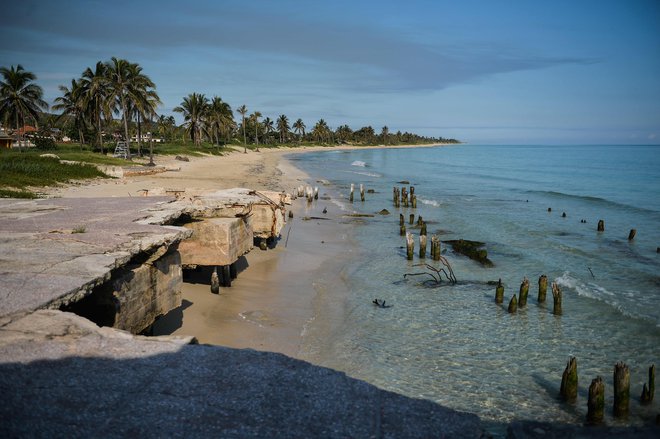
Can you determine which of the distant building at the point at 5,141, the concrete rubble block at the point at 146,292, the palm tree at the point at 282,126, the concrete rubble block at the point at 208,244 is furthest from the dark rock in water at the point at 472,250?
the palm tree at the point at 282,126

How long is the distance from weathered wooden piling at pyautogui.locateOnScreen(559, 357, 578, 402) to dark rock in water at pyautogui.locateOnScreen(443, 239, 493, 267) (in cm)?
910

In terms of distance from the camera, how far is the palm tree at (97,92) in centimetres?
4816

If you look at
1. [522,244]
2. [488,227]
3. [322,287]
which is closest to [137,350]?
[322,287]

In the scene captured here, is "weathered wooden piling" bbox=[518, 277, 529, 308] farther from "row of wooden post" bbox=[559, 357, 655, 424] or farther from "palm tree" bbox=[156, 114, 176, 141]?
"palm tree" bbox=[156, 114, 176, 141]

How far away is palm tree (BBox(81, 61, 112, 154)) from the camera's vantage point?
48.2 metres

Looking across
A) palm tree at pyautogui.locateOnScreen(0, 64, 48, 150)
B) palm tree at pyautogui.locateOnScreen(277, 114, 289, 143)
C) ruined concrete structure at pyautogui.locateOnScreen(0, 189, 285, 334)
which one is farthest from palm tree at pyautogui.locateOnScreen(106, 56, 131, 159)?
palm tree at pyautogui.locateOnScreen(277, 114, 289, 143)

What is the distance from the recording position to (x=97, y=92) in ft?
162

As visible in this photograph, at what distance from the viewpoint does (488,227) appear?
24859mm

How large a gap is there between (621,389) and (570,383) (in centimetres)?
77

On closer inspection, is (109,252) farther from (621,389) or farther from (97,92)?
(97,92)

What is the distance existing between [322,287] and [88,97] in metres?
47.1

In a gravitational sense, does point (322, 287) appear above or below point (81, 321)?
below

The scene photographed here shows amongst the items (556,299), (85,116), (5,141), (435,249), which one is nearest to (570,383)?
(556,299)

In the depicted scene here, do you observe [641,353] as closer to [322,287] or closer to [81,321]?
[322,287]
